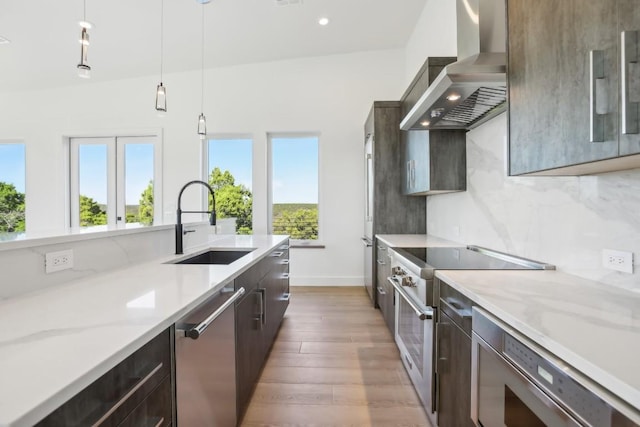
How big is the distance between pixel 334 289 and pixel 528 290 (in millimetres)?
3614

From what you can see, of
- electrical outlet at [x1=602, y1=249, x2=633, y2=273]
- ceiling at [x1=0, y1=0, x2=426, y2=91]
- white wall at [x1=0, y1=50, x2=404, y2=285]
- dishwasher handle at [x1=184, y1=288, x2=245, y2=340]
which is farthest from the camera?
white wall at [x1=0, y1=50, x2=404, y2=285]

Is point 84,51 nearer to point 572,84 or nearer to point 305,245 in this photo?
point 572,84

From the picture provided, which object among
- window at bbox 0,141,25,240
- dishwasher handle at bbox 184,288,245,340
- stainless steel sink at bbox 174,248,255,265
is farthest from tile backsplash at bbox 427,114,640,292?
window at bbox 0,141,25,240

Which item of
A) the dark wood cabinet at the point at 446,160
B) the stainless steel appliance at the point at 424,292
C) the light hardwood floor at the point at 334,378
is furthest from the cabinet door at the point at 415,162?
the light hardwood floor at the point at 334,378

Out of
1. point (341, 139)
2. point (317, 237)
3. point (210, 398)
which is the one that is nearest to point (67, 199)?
point (317, 237)

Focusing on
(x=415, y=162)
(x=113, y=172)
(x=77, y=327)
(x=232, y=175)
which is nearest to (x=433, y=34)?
(x=415, y=162)

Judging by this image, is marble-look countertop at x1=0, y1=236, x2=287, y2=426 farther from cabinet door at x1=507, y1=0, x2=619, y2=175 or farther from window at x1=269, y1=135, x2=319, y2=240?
window at x1=269, y1=135, x2=319, y2=240

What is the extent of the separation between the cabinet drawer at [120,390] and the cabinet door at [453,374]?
3.67 feet

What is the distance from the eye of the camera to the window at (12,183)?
5.14 m

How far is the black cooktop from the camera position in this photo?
1.71 m

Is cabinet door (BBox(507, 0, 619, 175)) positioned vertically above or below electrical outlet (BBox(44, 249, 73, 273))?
above

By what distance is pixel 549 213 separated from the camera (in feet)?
5.48

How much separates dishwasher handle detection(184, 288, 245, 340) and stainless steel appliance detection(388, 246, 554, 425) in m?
0.95

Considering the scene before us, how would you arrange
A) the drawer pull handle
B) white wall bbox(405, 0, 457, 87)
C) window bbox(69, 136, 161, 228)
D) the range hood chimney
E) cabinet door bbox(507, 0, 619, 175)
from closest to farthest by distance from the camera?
the drawer pull handle
cabinet door bbox(507, 0, 619, 175)
the range hood chimney
white wall bbox(405, 0, 457, 87)
window bbox(69, 136, 161, 228)
